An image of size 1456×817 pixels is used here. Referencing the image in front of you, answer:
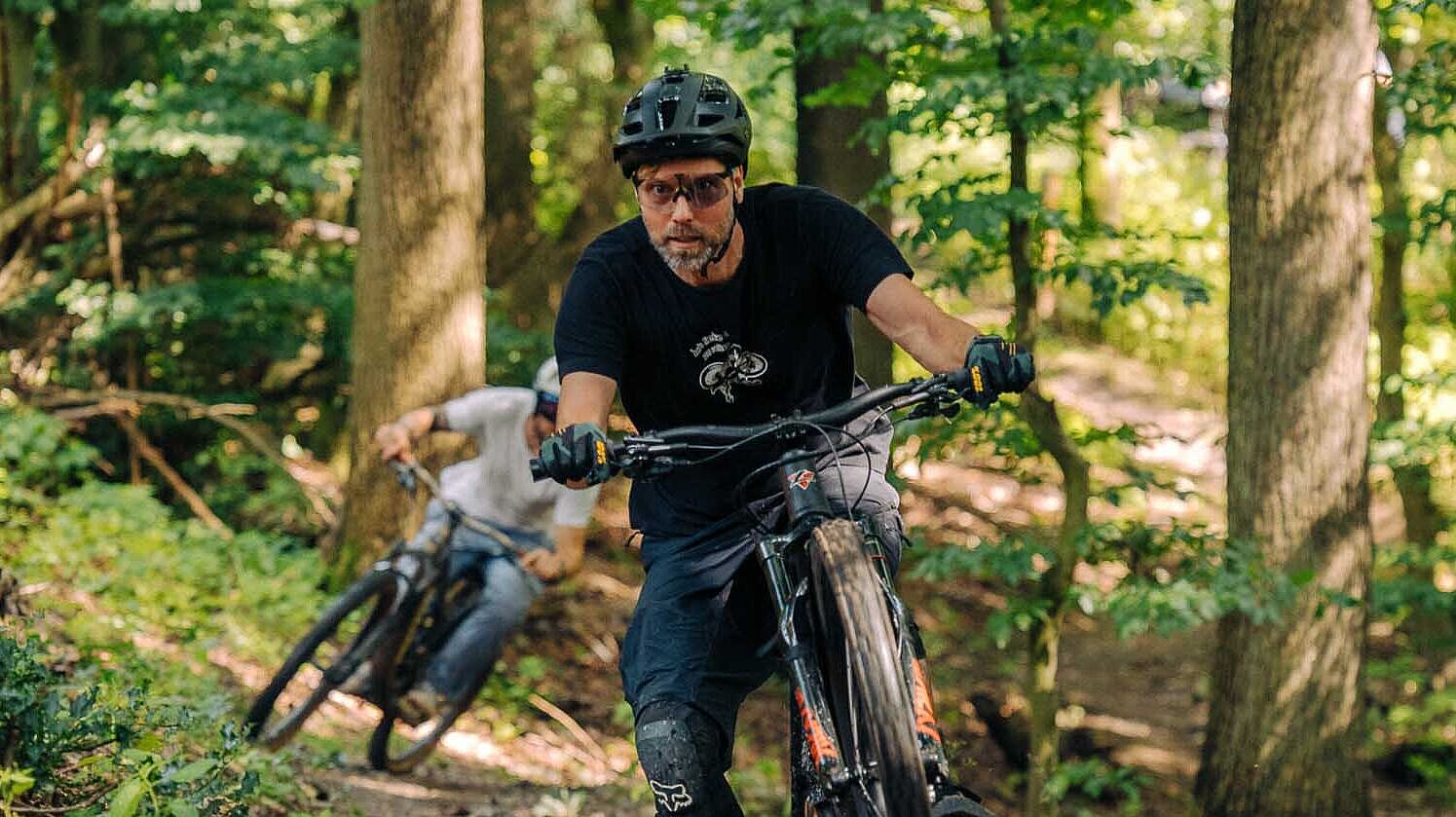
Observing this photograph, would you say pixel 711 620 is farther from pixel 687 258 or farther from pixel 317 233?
pixel 317 233

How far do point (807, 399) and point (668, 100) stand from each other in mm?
929

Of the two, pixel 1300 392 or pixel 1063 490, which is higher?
pixel 1300 392

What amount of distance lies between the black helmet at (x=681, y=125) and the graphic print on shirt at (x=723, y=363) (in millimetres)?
498

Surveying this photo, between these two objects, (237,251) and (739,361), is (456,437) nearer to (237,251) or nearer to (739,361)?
(237,251)

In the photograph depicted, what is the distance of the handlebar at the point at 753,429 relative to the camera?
148 inches

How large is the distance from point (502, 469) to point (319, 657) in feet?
4.19

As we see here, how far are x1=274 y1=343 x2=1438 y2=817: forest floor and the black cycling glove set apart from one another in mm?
2309

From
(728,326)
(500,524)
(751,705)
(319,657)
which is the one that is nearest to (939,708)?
(751,705)

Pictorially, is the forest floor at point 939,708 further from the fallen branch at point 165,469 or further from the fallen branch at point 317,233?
the fallen branch at point 317,233

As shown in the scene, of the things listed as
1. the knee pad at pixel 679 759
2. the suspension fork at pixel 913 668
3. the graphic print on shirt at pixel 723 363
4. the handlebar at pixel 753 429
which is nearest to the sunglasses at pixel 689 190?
the graphic print on shirt at pixel 723 363

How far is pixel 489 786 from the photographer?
793 cm

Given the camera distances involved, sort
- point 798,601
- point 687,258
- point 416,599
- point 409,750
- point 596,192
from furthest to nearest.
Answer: point 596,192 → point 409,750 → point 416,599 → point 687,258 → point 798,601

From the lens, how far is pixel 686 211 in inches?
163

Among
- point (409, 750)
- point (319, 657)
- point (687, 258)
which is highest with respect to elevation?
point (687, 258)
